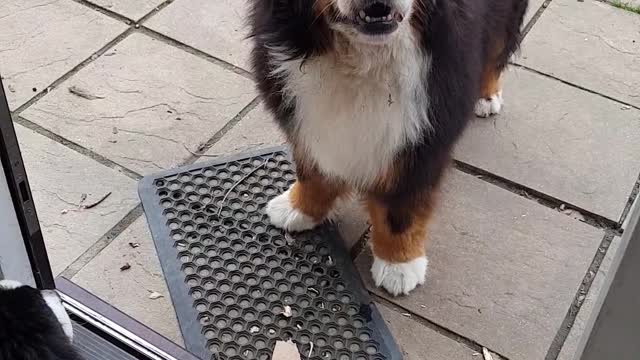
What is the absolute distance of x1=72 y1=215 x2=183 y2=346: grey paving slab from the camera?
81.7 inches

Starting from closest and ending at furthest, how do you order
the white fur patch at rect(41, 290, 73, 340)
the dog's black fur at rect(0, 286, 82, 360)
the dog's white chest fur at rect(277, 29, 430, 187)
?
the dog's black fur at rect(0, 286, 82, 360) < the white fur patch at rect(41, 290, 73, 340) < the dog's white chest fur at rect(277, 29, 430, 187)

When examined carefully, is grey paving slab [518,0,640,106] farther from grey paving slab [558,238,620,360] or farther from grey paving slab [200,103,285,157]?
grey paving slab [200,103,285,157]

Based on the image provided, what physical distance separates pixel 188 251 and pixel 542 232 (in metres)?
1.06

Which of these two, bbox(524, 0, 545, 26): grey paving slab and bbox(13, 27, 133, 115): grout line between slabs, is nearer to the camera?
bbox(13, 27, 133, 115): grout line between slabs

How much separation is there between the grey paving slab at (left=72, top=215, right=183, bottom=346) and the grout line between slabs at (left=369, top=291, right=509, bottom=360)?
0.56 meters

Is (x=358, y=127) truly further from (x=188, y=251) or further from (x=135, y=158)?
(x=135, y=158)

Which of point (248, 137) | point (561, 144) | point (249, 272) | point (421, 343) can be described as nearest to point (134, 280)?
point (249, 272)

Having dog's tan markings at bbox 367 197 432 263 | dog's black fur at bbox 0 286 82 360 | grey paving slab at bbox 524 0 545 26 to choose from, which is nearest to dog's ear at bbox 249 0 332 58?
dog's tan markings at bbox 367 197 432 263

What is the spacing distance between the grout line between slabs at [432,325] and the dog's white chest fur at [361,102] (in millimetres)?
406

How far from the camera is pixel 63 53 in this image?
9.29 ft

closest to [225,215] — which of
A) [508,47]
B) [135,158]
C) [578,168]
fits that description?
[135,158]

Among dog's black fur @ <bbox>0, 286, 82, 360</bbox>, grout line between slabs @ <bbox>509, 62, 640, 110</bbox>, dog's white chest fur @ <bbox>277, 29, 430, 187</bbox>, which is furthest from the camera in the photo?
grout line between slabs @ <bbox>509, 62, 640, 110</bbox>

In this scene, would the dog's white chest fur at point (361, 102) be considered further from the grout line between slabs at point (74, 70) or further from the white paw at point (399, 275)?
the grout line between slabs at point (74, 70)

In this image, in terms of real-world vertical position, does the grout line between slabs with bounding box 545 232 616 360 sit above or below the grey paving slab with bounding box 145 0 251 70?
below
